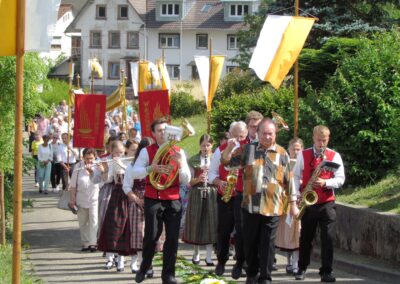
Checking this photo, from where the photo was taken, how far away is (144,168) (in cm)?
1130

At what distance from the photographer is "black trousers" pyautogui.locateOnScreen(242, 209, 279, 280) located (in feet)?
35.7

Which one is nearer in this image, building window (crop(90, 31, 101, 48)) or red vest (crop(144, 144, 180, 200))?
red vest (crop(144, 144, 180, 200))

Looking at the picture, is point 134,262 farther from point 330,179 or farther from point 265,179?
point 265,179

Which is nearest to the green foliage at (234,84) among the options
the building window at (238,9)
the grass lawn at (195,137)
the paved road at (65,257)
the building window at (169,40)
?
the grass lawn at (195,137)

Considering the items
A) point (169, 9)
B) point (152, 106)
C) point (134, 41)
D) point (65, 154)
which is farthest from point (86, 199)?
point (134, 41)

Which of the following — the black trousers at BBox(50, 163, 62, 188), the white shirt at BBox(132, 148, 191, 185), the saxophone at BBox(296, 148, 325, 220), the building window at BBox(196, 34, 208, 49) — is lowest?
the black trousers at BBox(50, 163, 62, 188)

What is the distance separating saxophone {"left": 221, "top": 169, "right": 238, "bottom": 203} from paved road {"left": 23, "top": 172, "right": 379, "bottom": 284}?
40.1 inches

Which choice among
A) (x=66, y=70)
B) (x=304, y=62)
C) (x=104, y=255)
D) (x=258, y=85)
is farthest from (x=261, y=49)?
(x=66, y=70)

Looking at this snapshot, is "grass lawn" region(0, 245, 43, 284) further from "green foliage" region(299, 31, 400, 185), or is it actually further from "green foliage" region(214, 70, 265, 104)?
"green foliage" region(214, 70, 265, 104)

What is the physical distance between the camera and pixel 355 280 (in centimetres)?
1238

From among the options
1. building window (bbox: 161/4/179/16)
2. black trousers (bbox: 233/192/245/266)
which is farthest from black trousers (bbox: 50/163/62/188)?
building window (bbox: 161/4/179/16)

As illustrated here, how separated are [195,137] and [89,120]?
1855 centimetres

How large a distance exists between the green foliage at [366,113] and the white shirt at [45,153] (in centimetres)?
1144

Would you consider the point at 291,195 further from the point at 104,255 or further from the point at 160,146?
the point at 104,255
